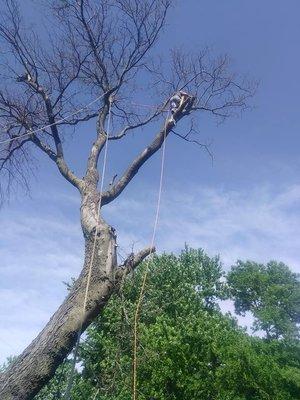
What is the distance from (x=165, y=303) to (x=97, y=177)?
51.3 ft

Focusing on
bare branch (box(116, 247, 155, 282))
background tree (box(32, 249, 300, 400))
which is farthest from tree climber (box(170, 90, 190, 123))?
background tree (box(32, 249, 300, 400))

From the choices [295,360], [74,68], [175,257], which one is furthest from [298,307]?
[74,68]

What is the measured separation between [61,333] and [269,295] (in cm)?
3083

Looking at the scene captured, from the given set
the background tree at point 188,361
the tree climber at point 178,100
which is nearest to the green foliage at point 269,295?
the background tree at point 188,361

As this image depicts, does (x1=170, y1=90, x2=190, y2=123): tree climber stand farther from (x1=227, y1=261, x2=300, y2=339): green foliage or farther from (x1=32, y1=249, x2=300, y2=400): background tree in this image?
(x1=227, y1=261, x2=300, y2=339): green foliage

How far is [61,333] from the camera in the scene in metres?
4.25

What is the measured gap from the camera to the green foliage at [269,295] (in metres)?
30.6

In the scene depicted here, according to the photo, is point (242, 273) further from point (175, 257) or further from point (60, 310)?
point (60, 310)

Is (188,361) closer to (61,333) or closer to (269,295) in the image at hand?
(61,333)

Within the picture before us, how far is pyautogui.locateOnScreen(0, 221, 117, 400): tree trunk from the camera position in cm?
411

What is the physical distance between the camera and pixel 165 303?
68.0 ft

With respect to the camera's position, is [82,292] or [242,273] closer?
[82,292]

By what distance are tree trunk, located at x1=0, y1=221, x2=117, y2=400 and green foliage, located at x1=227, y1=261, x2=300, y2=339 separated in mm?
28184

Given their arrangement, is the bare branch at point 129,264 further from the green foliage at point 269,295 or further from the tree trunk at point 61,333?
the green foliage at point 269,295
